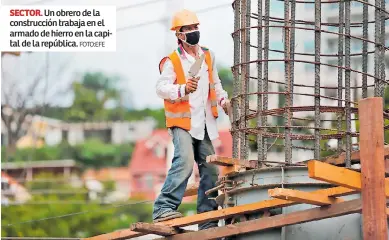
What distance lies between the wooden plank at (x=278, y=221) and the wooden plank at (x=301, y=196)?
8cm

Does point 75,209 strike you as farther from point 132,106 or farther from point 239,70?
point 239,70

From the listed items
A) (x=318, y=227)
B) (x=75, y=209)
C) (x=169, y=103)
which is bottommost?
(x=75, y=209)

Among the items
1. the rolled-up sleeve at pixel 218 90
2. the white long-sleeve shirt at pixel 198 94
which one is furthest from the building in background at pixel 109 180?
the white long-sleeve shirt at pixel 198 94

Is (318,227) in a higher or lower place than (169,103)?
lower

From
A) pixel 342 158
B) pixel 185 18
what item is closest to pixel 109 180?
Answer: pixel 185 18

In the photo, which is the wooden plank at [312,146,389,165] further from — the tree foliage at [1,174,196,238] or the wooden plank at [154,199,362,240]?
the tree foliage at [1,174,196,238]

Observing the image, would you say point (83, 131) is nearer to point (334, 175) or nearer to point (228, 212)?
point (228, 212)

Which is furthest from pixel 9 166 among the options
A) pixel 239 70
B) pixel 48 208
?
pixel 239 70

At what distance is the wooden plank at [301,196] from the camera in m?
9.97

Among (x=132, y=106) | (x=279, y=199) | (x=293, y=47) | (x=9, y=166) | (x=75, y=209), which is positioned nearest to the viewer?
(x=279, y=199)

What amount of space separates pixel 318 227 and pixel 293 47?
174 centimetres

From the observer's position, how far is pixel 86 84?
11200 centimetres

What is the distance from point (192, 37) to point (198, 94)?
0.60 metres

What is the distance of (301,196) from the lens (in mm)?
10070
